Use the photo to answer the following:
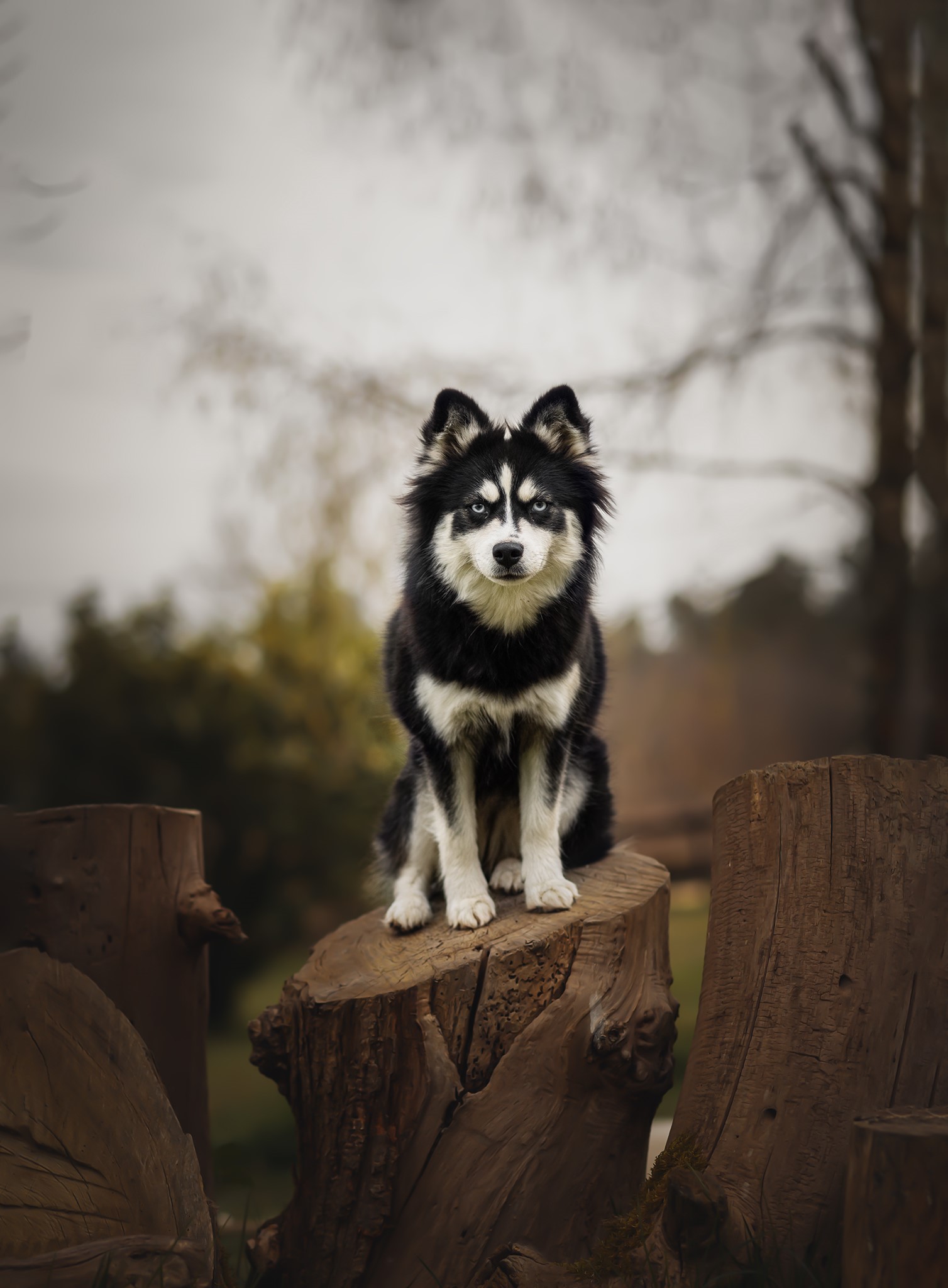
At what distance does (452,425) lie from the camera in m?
Result: 3.09

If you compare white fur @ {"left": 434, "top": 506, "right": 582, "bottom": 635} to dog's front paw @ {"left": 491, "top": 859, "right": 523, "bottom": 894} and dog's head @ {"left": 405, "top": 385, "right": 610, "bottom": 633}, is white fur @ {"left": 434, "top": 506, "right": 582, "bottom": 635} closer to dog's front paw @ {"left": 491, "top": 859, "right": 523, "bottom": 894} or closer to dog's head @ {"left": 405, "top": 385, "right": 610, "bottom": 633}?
dog's head @ {"left": 405, "top": 385, "right": 610, "bottom": 633}

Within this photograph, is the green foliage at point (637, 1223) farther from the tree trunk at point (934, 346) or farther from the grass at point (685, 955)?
the tree trunk at point (934, 346)

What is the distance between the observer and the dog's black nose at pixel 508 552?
9.13 ft

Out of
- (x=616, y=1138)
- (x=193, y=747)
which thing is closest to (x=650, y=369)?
(x=193, y=747)

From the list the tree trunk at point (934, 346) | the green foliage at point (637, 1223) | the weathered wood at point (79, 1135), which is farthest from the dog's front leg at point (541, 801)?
the tree trunk at point (934, 346)

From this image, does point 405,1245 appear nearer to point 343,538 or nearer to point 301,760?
point 301,760

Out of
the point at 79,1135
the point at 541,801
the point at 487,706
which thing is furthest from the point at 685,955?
the point at 79,1135

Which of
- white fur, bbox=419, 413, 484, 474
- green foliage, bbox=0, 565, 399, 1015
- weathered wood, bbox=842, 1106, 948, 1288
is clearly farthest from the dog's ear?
weathered wood, bbox=842, 1106, 948, 1288

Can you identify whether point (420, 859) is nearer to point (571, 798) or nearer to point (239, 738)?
point (571, 798)

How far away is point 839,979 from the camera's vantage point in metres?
2.27

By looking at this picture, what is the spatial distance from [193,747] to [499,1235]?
346cm

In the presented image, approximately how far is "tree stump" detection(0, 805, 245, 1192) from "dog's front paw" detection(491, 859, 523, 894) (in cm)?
87

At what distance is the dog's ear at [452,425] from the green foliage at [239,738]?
205cm

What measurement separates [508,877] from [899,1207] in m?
1.65
